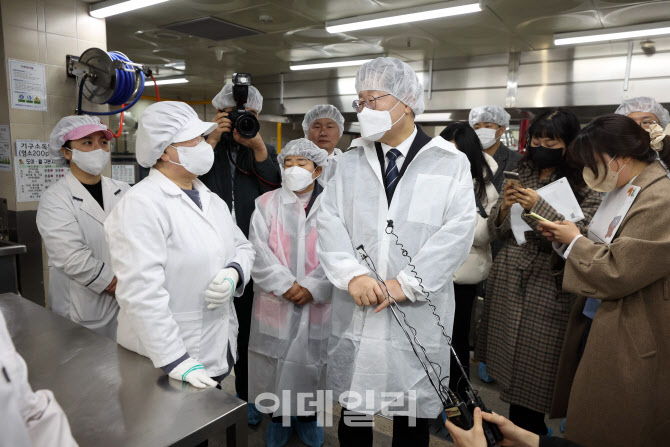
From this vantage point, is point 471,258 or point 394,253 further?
point 471,258

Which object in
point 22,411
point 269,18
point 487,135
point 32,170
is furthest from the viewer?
point 269,18

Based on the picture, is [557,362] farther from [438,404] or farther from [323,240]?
[323,240]

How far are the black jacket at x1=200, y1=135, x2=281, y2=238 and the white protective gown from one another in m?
0.19

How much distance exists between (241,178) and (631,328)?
5.54 feet

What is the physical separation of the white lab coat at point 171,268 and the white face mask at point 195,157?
0.27 ft

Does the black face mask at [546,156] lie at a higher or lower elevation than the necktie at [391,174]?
higher

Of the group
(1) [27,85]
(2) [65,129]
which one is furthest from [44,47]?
(2) [65,129]

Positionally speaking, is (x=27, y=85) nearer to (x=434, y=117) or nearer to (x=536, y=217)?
(x=536, y=217)

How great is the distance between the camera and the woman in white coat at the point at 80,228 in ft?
6.22

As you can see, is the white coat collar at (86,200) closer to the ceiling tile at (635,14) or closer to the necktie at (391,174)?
the necktie at (391,174)

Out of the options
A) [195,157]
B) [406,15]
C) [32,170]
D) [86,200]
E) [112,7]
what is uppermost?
[406,15]

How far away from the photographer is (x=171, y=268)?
4.29 feet

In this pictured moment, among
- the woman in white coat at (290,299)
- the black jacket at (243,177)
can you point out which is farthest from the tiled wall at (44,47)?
the woman in white coat at (290,299)

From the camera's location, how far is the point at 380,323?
4.68 feet
